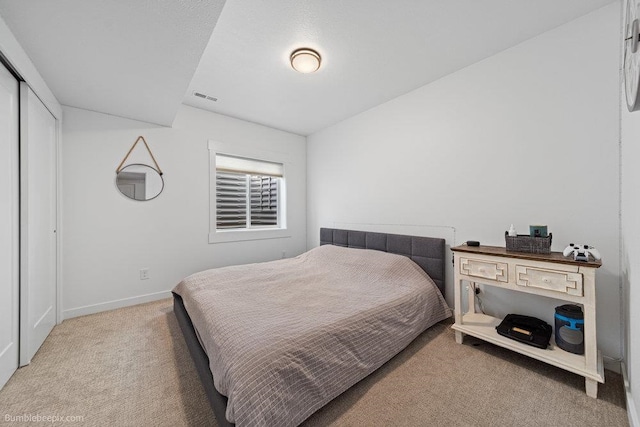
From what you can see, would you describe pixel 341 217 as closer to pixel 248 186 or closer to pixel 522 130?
pixel 248 186

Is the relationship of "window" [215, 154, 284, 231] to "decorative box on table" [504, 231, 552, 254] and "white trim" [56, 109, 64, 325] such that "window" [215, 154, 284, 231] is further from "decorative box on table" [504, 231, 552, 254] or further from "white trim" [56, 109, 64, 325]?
"decorative box on table" [504, 231, 552, 254]

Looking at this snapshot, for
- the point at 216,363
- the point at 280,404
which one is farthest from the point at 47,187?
the point at 280,404

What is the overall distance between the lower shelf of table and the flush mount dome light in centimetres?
260

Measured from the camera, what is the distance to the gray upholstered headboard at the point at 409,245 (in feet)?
8.21

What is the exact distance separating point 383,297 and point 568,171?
67.7 inches

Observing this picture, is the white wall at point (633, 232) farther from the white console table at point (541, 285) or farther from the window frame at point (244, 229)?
the window frame at point (244, 229)

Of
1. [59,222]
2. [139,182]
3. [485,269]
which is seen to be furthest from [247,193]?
[485,269]

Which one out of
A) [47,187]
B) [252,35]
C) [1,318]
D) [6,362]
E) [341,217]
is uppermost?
[252,35]

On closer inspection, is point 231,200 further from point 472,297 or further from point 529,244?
point 529,244

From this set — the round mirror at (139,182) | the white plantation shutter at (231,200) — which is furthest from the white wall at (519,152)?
the round mirror at (139,182)

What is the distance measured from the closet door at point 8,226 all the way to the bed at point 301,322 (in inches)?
39.4

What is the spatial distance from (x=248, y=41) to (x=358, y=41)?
91cm

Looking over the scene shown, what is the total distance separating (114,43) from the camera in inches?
64.2

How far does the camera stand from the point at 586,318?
1.46 m
